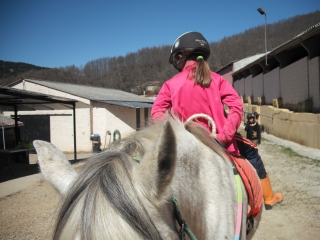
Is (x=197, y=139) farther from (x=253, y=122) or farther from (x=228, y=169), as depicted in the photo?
(x=253, y=122)

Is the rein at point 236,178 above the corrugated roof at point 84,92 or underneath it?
underneath

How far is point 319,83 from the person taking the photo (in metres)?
10.1

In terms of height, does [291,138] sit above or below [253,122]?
below

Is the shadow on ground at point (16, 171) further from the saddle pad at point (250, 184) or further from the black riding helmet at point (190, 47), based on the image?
the saddle pad at point (250, 184)

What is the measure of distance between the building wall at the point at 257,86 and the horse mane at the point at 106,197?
21.9 m

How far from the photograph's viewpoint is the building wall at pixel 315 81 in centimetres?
1020

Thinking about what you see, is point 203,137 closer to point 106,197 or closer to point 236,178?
point 236,178

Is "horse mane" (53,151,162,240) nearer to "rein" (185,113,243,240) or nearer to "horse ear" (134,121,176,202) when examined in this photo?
"horse ear" (134,121,176,202)

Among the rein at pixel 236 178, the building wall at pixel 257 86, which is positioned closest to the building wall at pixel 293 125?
the building wall at pixel 257 86

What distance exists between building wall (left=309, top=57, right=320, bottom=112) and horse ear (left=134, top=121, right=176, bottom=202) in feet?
37.8

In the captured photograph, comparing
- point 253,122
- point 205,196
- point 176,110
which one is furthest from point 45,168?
point 253,122

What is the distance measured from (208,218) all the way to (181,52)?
132cm

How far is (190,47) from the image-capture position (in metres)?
1.93

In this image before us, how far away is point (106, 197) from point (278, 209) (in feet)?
17.1
